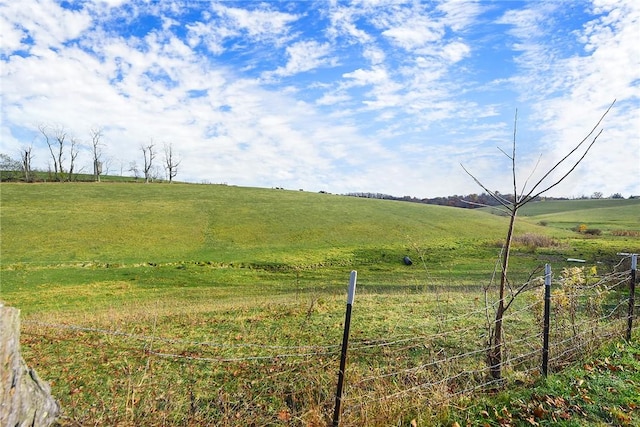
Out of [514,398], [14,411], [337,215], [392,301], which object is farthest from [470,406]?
[337,215]

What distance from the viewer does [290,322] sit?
12.4m

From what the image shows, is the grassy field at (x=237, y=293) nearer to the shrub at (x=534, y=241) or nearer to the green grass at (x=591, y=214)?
the shrub at (x=534, y=241)

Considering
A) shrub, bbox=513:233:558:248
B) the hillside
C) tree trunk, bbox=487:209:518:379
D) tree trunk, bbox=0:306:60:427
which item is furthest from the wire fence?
shrub, bbox=513:233:558:248

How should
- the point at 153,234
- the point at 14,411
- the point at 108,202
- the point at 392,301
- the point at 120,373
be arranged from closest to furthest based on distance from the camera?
the point at 14,411, the point at 120,373, the point at 392,301, the point at 153,234, the point at 108,202

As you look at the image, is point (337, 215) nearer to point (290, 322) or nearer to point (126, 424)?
point (290, 322)

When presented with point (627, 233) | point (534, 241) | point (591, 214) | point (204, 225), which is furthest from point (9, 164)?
point (591, 214)

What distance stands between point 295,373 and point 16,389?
475cm

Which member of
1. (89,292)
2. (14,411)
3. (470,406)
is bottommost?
(89,292)

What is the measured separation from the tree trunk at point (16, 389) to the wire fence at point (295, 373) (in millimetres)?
597

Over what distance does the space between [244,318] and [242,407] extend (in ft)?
20.7

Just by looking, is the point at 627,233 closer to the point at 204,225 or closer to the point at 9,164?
the point at 204,225

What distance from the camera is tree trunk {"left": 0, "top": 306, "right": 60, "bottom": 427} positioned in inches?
167

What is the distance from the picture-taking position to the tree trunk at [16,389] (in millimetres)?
4254

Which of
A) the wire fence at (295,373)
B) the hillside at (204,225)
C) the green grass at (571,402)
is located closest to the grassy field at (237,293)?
the wire fence at (295,373)
